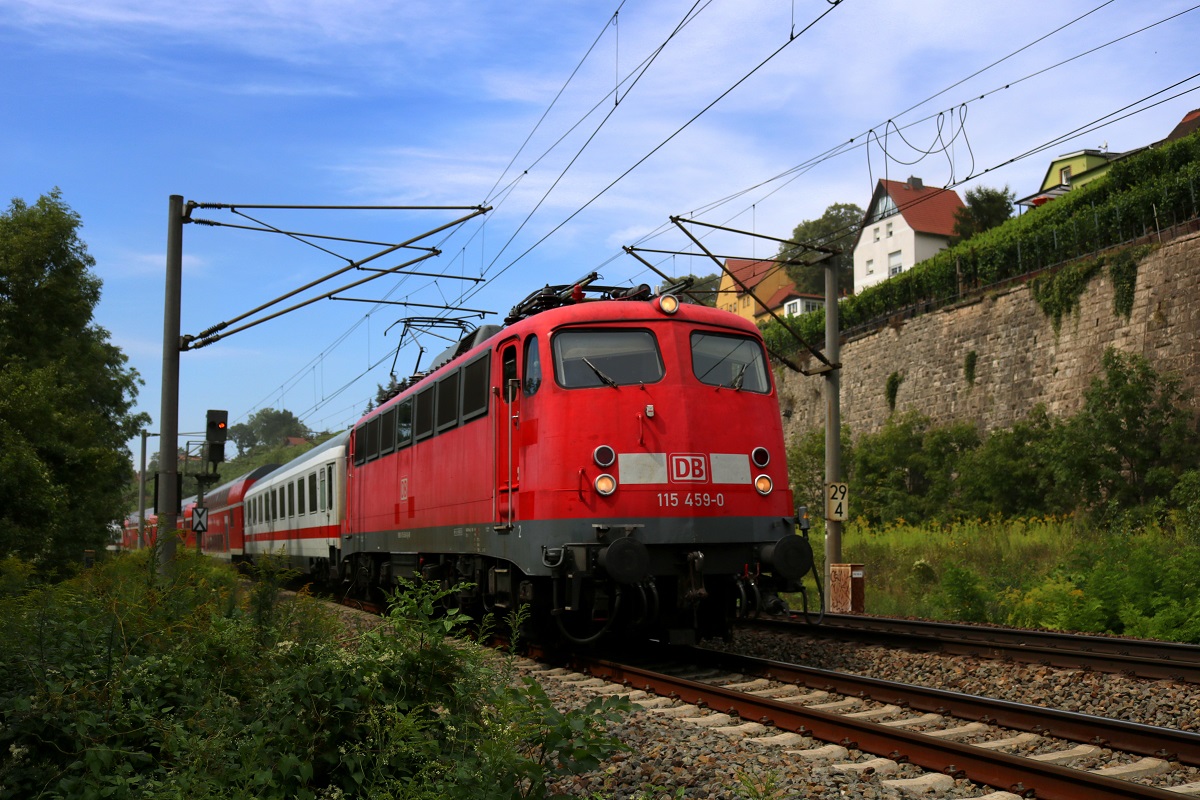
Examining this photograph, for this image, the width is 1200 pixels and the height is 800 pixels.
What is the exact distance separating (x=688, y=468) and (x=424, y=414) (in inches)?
203

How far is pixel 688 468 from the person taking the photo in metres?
9.85

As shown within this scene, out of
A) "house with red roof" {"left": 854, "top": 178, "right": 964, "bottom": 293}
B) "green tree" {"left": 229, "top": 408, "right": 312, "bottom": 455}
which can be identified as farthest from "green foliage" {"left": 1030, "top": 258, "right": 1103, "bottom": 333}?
"green tree" {"left": 229, "top": 408, "right": 312, "bottom": 455}

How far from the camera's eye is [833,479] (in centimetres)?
1823

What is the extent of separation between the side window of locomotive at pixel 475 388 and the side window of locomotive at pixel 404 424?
8.97ft

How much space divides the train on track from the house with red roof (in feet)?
166

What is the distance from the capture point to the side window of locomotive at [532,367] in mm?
10227

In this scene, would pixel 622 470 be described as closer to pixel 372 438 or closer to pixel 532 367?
pixel 532 367

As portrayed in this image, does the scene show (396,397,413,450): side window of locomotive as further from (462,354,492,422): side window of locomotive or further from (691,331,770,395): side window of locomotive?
(691,331,770,395): side window of locomotive

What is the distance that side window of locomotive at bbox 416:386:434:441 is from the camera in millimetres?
13625

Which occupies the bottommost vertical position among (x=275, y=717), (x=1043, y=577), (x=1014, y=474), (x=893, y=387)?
(x=1043, y=577)

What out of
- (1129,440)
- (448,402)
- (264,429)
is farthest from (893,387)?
(264,429)

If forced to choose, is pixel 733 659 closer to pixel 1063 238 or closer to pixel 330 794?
pixel 330 794

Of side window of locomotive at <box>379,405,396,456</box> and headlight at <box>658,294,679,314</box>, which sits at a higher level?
headlight at <box>658,294,679,314</box>

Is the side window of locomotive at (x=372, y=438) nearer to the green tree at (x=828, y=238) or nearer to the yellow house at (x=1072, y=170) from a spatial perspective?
the yellow house at (x=1072, y=170)
